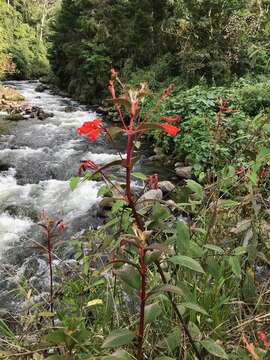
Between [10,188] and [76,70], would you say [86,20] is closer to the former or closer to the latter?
[76,70]

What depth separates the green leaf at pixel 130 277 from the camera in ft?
3.03

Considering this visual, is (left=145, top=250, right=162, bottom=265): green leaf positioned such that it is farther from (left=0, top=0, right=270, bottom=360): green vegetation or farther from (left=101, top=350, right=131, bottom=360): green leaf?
(left=101, top=350, right=131, bottom=360): green leaf

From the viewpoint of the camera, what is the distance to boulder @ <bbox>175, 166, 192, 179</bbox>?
671cm

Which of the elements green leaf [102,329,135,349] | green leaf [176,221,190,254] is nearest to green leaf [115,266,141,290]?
green leaf [102,329,135,349]

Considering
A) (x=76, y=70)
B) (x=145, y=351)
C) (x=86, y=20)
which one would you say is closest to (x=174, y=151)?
(x=145, y=351)

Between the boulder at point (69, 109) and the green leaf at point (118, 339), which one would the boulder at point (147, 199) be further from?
the boulder at point (69, 109)

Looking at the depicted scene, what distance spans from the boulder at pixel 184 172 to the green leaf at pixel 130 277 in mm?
5805

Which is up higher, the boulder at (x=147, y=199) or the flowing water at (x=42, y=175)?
the boulder at (x=147, y=199)

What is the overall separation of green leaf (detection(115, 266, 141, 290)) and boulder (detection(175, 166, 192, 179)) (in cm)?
581

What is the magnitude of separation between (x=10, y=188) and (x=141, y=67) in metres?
8.59

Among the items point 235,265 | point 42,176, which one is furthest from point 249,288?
point 42,176

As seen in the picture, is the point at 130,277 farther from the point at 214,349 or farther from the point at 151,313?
the point at 214,349

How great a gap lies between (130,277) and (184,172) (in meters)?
5.92

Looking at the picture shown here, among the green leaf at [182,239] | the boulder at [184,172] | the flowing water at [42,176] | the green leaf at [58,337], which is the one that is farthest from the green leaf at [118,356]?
the boulder at [184,172]
